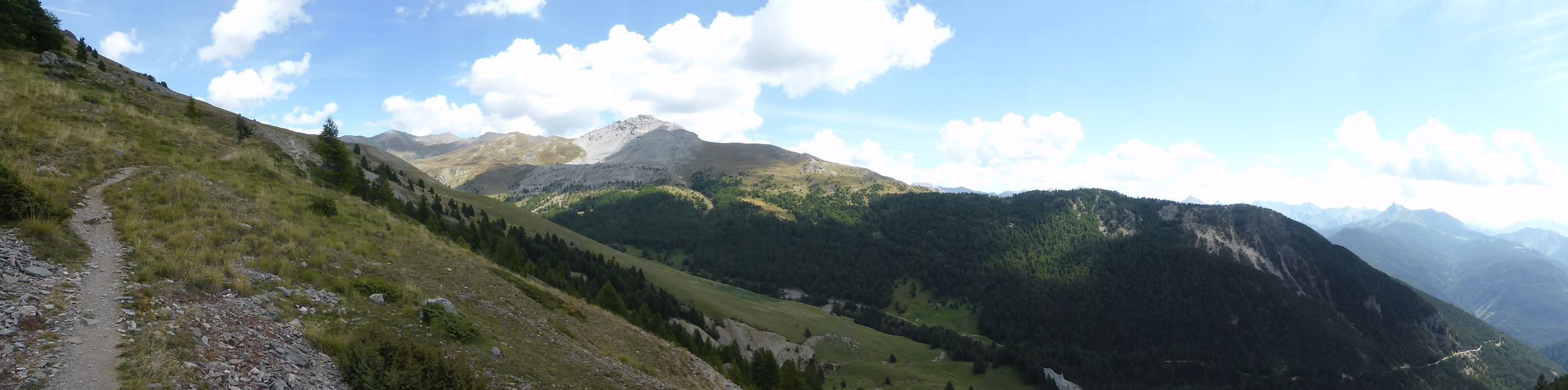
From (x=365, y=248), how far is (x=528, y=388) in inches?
550

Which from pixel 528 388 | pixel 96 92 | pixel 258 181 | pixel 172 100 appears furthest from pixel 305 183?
pixel 528 388

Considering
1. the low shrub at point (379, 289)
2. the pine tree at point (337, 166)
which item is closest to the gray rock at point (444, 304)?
the low shrub at point (379, 289)

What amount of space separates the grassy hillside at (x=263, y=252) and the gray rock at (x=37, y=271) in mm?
1380

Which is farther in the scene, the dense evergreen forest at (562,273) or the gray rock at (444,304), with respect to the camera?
the dense evergreen forest at (562,273)

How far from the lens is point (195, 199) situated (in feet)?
83.5

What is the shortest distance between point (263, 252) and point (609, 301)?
1145 inches

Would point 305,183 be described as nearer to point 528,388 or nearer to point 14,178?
point 14,178

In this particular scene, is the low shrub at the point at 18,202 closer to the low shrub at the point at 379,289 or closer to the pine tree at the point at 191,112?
the low shrub at the point at 379,289

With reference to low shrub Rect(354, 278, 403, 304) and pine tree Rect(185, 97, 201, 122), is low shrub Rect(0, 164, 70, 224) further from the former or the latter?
pine tree Rect(185, 97, 201, 122)

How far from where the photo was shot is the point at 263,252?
2258cm

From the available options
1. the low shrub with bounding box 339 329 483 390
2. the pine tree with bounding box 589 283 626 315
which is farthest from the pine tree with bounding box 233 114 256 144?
the low shrub with bounding box 339 329 483 390

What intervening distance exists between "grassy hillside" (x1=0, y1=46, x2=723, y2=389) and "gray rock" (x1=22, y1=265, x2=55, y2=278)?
54.3 inches

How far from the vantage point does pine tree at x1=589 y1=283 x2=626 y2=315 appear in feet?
159

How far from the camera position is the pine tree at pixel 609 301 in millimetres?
48531
